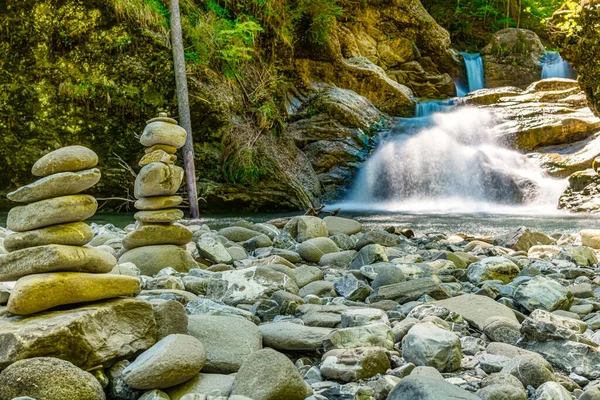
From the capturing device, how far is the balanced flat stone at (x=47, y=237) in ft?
8.02

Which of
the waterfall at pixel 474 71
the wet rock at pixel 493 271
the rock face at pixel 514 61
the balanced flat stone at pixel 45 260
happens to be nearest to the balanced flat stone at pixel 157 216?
the balanced flat stone at pixel 45 260

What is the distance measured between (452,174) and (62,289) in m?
12.8

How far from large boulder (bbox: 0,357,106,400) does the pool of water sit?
22.5ft

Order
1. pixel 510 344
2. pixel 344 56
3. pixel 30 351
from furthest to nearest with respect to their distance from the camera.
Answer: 1. pixel 344 56
2. pixel 510 344
3. pixel 30 351

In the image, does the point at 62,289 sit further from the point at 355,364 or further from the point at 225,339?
the point at 355,364

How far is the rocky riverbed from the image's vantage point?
1.86 metres

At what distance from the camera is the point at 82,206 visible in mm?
2561

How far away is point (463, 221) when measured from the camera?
31.6 feet

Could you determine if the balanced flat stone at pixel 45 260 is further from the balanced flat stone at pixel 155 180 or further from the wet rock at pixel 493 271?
the wet rock at pixel 493 271

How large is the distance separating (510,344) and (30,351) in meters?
2.21

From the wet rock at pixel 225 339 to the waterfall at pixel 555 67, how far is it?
69.9 feet

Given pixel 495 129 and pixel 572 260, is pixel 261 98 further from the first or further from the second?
pixel 572 260

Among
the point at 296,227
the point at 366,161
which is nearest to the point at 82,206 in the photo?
the point at 296,227

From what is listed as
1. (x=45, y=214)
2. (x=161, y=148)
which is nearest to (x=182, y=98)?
(x=161, y=148)
